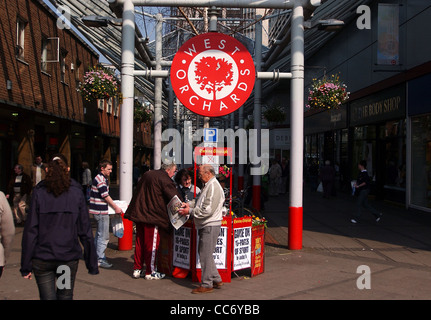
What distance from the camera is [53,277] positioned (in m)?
4.06

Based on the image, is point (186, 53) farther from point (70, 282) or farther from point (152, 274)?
point (70, 282)

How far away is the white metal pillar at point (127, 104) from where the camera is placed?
8648mm

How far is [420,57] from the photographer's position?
1409 cm

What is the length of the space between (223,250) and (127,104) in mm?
3583

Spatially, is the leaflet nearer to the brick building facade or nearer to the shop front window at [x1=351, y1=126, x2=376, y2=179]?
the brick building facade

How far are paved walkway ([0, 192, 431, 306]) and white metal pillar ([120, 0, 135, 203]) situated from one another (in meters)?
1.34

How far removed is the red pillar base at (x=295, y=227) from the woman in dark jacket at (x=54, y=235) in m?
A: 5.25

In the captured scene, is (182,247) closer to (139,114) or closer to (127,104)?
(127,104)

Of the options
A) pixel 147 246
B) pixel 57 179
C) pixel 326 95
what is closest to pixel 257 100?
pixel 326 95

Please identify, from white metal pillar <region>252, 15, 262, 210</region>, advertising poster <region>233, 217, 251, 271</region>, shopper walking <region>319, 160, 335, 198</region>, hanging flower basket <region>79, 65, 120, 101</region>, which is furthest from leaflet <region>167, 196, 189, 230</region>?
shopper walking <region>319, 160, 335, 198</region>

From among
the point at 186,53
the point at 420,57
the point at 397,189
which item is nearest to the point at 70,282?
the point at 186,53

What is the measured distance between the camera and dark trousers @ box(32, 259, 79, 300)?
398 centimetres

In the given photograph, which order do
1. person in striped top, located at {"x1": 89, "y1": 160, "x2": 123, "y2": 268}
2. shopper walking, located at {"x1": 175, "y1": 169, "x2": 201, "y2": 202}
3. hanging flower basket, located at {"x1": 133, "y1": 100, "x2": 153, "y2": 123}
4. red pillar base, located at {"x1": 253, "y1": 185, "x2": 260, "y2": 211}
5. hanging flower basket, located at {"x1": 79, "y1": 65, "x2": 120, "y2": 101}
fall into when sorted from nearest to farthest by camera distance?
person in striped top, located at {"x1": 89, "y1": 160, "x2": 123, "y2": 268}, shopper walking, located at {"x1": 175, "y1": 169, "x2": 201, "y2": 202}, hanging flower basket, located at {"x1": 79, "y1": 65, "x2": 120, "y2": 101}, red pillar base, located at {"x1": 253, "y1": 185, "x2": 260, "y2": 211}, hanging flower basket, located at {"x1": 133, "y1": 100, "x2": 153, "y2": 123}
